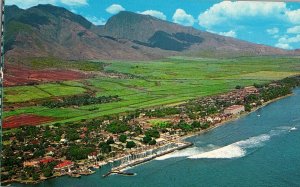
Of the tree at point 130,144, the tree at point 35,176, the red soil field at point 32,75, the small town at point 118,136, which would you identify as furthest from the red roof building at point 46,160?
the tree at point 130,144

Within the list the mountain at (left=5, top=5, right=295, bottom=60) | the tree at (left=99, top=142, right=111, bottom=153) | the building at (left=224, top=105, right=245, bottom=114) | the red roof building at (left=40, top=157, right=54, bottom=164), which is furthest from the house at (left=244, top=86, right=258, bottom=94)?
the red roof building at (left=40, top=157, right=54, bottom=164)

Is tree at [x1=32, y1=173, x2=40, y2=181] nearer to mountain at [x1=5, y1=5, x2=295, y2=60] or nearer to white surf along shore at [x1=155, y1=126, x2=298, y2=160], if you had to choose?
mountain at [x1=5, y1=5, x2=295, y2=60]

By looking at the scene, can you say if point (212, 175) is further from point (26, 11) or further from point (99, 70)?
point (26, 11)

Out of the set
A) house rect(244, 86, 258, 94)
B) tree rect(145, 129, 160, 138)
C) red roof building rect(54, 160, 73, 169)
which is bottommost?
red roof building rect(54, 160, 73, 169)

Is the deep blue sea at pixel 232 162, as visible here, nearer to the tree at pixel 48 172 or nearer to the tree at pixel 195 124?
the tree at pixel 48 172

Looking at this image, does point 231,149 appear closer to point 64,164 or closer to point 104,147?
point 104,147
